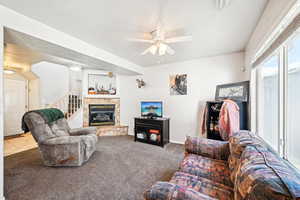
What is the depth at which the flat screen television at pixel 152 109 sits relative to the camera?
373 centimetres

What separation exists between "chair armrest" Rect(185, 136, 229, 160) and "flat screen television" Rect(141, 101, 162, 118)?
6.19 feet

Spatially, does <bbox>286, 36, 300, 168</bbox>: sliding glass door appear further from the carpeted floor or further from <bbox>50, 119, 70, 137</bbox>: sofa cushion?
<bbox>50, 119, 70, 137</bbox>: sofa cushion

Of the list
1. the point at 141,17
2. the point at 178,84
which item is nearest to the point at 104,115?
the point at 178,84

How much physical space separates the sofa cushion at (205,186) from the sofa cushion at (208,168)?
84 mm

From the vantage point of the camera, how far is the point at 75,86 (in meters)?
6.78

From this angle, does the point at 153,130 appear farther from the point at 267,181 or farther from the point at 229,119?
the point at 267,181

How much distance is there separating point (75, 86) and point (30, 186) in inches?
232

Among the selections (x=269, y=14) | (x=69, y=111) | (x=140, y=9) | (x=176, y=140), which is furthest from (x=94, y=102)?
(x=269, y=14)

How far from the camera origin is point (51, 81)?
5469 millimetres

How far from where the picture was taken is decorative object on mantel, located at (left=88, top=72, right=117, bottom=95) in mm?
4551

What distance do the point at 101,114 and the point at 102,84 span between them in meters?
1.14

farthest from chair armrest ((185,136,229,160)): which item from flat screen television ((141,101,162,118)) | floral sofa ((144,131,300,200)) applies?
flat screen television ((141,101,162,118))

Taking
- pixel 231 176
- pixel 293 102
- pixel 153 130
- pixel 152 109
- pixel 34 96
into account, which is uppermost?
pixel 34 96

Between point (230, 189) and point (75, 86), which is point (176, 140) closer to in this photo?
point (230, 189)
